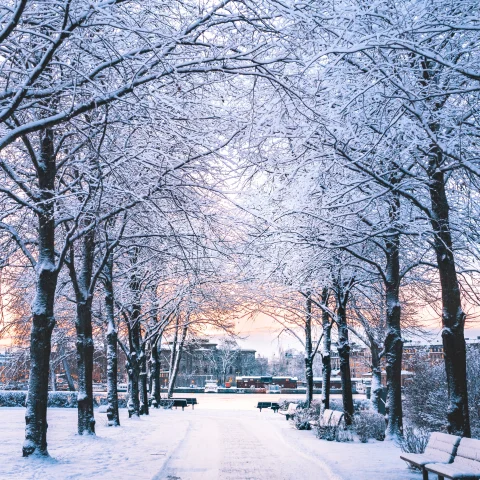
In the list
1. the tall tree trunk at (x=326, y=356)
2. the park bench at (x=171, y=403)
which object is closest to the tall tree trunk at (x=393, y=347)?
the tall tree trunk at (x=326, y=356)

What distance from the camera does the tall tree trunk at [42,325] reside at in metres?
10.3

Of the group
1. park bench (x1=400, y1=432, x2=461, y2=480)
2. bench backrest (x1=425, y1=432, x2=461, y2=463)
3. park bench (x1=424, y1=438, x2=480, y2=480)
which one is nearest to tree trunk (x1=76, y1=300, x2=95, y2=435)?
park bench (x1=400, y1=432, x2=461, y2=480)

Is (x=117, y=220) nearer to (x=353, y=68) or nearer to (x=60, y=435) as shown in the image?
(x=60, y=435)

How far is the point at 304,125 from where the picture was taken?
9.78m

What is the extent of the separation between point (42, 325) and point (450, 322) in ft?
24.5

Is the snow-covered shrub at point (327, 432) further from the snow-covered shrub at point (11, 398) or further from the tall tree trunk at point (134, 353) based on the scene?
the snow-covered shrub at point (11, 398)

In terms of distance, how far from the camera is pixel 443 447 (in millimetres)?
8430

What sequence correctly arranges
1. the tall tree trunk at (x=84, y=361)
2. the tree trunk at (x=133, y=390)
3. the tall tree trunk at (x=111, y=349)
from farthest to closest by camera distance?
the tree trunk at (x=133, y=390), the tall tree trunk at (x=111, y=349), the tall tree trunk at (x=84, y=361)

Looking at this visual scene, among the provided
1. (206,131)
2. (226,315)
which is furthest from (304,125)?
(226,315)

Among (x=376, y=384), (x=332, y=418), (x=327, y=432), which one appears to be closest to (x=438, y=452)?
(x=327, y=432)

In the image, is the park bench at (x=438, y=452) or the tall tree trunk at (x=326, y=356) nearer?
the park bench at (x=438, y=452)

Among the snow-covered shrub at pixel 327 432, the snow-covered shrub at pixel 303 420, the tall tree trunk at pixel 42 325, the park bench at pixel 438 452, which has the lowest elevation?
the snow-covered shrub at pixel 303 420

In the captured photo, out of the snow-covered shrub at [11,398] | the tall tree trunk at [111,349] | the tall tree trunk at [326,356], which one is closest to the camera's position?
the tall tree trunk at [111,349]

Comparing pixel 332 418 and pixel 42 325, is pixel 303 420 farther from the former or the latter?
pixel 42 325
